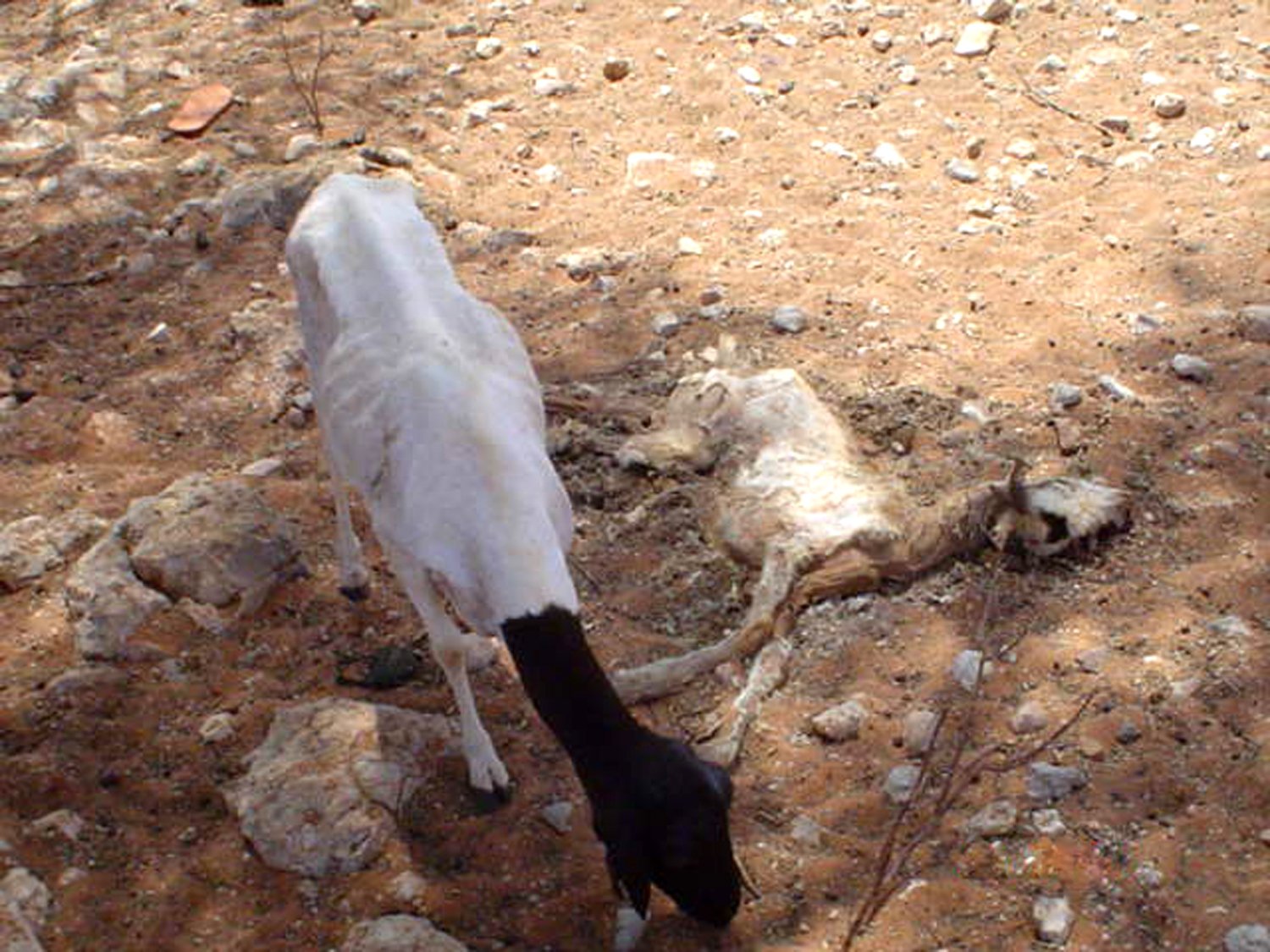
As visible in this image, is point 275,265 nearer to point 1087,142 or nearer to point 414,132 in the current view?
point 414,132

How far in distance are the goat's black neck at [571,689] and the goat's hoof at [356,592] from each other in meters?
1.32

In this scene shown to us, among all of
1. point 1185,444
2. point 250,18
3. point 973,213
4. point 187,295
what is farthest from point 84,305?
point 1185,444

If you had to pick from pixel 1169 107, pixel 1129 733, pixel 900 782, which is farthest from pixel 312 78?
pixel 1129 733

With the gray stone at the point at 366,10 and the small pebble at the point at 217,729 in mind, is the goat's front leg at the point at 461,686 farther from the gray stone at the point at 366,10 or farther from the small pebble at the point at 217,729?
the gray stone at the point at 366,10

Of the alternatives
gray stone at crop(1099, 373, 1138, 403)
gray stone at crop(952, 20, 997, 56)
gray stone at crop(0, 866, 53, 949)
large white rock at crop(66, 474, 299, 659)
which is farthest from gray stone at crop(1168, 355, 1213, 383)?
gray stone at crop(0, 866, 53, 949)

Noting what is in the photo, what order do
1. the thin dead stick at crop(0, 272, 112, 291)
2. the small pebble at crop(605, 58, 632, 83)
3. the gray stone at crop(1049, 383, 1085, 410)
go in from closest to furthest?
the gray stone at crop(1049, 383, 1085, 410)
the thin dead stick at crop(0, 272, 112, 291)
the small pebble at crop(605, 58, 632, 83)

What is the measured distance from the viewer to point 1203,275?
5688 mm

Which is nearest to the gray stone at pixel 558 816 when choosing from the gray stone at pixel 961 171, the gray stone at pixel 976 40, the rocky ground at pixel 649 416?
the rocky ground at pixel 649 416

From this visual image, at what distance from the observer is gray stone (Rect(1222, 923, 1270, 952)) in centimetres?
317

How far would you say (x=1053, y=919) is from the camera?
3289mm

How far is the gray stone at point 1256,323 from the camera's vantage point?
17.4 ft

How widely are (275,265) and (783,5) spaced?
10.5 ft

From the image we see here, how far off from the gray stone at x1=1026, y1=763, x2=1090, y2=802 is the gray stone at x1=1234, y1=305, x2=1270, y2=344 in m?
2.33

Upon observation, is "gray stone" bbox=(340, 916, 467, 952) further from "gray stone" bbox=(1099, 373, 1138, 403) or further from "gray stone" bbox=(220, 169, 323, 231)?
"gray stone" bbox=(220, 169, 323, 231)
